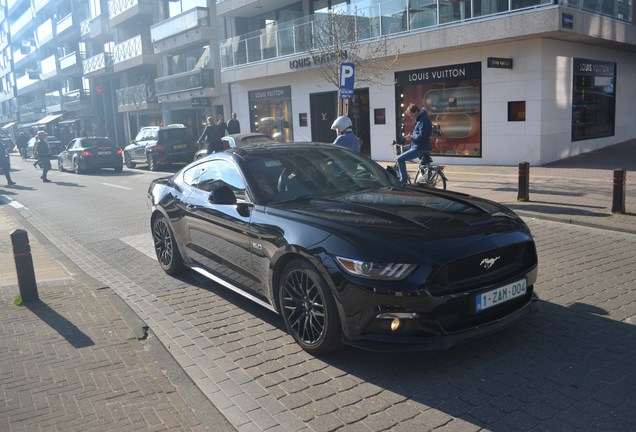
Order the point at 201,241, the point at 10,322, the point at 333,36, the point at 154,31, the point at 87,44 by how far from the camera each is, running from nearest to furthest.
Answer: the point at 10,322 → the point at 201,241 → the point at 333,36 → the point at 154,31 → the point at 87,44

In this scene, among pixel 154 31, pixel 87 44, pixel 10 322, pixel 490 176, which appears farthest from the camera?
pixel 87 44

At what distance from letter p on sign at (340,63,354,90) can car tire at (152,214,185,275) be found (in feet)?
22.4

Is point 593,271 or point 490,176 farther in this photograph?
point 490,176

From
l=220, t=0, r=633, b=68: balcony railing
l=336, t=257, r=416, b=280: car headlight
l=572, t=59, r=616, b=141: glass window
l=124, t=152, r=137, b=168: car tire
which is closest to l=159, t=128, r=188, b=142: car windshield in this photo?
l=124, t=152, r=137, b=168: car tire

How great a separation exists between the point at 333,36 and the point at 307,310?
14.5 meters

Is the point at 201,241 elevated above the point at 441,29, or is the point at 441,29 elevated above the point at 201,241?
the point at 441,29

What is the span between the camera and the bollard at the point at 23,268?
6055 mm

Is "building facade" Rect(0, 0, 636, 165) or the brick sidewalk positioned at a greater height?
"building facade" Rect(0, 0, 636, 165)

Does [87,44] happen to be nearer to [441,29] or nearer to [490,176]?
[441,29]

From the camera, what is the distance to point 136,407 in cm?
380

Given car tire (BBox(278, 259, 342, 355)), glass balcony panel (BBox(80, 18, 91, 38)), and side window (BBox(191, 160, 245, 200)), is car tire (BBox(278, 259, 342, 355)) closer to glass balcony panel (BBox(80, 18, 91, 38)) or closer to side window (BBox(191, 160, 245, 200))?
side window (BBox(191, 160, 245, 200))

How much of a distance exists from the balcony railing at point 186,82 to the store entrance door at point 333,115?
9.03 meters

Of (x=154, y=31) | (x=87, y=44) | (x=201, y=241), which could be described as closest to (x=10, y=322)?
(x=201, y=241)

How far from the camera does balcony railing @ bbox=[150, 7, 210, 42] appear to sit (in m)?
31.9
